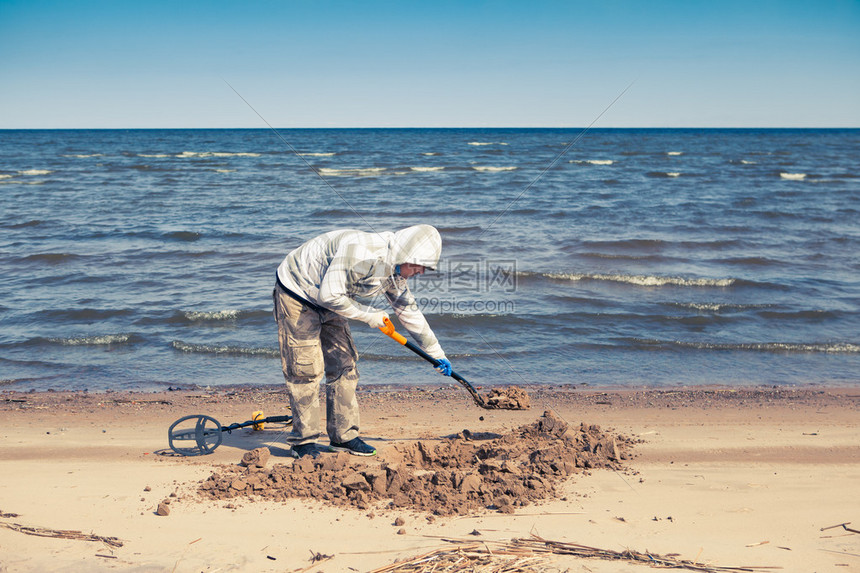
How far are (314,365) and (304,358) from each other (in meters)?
0.08

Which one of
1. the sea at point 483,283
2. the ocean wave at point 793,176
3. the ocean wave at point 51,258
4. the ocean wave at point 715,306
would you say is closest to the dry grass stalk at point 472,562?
the sea at point 483,283

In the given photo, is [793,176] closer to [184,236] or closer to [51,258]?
[184,236]

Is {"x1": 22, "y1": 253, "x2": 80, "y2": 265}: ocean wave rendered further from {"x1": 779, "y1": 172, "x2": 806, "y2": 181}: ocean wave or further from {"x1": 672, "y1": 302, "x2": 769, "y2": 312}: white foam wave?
{"x1": 779, "y1": 172, "x2": 806, "y2": 181}: ocean wave

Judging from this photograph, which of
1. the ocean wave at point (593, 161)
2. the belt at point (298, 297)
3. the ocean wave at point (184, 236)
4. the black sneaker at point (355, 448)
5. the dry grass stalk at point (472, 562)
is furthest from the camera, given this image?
the ocean wave at point (593, 161)

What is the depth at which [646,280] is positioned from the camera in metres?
10.2

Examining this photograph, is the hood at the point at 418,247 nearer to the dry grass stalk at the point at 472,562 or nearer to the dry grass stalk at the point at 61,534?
the dry grass stalk at the point at 472,562

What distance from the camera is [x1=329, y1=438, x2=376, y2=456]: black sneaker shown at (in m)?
4.46

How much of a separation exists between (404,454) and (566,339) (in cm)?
374

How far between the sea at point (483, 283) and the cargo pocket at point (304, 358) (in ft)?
7.83

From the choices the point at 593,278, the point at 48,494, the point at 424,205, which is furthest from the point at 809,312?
the point at 424,205

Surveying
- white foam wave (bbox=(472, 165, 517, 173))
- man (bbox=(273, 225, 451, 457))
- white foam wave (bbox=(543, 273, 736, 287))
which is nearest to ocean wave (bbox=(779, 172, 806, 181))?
white foam wave (bbox=(472, 165, 517, 173))

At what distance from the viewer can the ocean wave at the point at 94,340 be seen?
751cm

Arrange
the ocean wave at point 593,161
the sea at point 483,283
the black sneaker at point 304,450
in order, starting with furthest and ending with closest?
the ocean wave at point 593,161 < the sea at point 483,283 < the black sneaker at point 304,450

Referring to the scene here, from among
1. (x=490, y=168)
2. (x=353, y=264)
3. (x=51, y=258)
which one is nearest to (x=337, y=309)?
(x=353, y=264)
